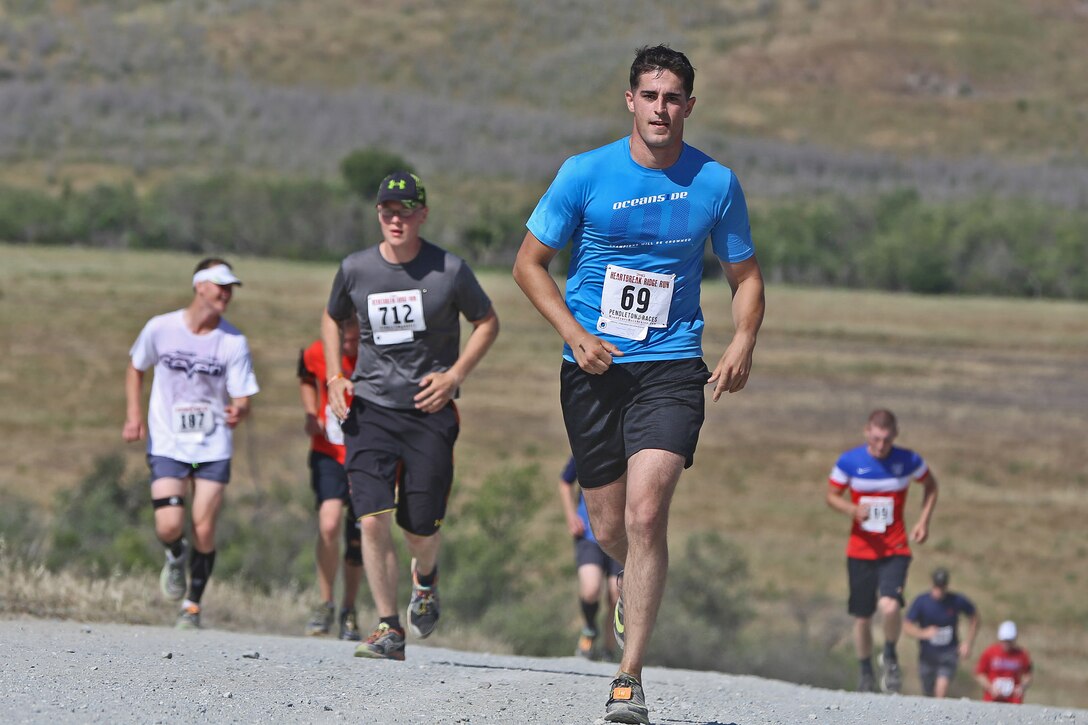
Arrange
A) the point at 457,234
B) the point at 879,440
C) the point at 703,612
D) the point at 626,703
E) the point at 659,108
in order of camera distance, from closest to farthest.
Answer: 1. the point at 626,703
2. the point at 659,108
3. the point at 879,440
4. the point at 703,612
5. the point at 457,234

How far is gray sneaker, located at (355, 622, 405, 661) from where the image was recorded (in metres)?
8.68

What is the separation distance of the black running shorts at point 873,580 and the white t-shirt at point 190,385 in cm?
522

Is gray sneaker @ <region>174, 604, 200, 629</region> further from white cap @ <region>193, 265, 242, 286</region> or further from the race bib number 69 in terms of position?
the race bib number 69

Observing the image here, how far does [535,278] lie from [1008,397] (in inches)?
1715

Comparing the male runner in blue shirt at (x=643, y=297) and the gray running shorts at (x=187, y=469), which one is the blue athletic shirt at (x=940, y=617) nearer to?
the gray running shorts at (x=187, y=469)

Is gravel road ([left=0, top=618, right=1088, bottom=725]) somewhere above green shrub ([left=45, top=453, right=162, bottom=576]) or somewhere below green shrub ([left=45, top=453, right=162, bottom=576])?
above

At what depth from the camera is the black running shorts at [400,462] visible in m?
8.77

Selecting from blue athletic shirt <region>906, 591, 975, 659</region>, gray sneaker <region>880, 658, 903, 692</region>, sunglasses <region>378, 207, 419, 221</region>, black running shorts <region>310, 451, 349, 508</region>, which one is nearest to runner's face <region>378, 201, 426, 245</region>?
sunglasses <region>378, 207, 419, 221</region>

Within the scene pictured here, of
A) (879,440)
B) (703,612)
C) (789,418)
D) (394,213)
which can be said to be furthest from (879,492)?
(789,418)

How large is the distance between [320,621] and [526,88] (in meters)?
153

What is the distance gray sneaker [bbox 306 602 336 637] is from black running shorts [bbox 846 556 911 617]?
4129 mm

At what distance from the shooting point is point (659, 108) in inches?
263

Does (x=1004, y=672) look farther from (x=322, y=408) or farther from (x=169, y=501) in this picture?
(x=169, y=501)

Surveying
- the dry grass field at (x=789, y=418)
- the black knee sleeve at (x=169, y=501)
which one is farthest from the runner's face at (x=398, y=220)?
the dry grass field at (x=789, y=418)
